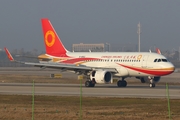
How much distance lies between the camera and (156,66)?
54.1 metres

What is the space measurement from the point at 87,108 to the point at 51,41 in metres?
32.6

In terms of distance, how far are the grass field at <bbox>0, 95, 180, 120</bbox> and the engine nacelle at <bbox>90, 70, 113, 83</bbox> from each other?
1438 cm

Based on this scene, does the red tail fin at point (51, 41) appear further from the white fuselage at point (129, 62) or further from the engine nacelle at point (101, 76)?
the engine nacelle at point (101, 76)

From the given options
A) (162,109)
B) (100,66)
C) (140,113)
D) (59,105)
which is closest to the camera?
(140,113)

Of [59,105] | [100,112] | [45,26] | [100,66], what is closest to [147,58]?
[100,66]

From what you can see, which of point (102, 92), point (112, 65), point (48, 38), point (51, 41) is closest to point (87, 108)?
point (102, 92)

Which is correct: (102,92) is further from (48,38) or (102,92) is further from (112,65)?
(48,38)

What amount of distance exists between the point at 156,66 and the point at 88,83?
24.9 feet

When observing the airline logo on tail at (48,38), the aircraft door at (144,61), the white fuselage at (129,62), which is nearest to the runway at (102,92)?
the white fuselage at (129,62)

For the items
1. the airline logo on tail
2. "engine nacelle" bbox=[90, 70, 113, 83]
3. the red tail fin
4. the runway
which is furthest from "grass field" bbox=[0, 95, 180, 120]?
the airline logo on tail

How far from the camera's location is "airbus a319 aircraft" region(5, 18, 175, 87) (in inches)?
2144

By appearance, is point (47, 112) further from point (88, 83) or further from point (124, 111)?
point (88, 83)

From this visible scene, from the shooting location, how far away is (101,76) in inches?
2144

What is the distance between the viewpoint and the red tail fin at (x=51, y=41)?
206 feet
